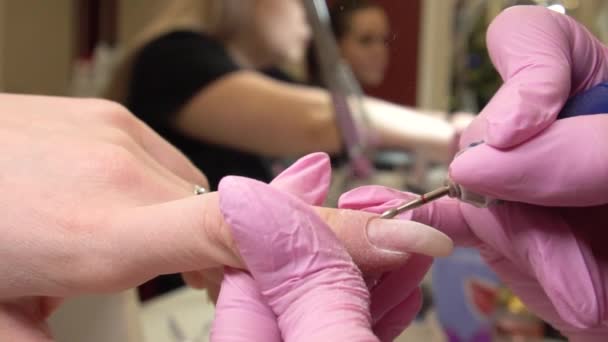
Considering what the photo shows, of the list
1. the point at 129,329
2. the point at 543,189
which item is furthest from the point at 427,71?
the point at 543,189

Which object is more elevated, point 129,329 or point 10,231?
point 10,231

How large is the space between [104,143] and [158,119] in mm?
485

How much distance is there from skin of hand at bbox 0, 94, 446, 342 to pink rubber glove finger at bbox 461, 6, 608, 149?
7 cm

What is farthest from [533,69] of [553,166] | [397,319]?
[397,319]

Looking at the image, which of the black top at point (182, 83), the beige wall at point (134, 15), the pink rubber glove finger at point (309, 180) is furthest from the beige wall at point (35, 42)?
the pink rubber glove finger at point (309, 180)

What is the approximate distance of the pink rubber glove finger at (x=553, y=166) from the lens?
0.28 metres

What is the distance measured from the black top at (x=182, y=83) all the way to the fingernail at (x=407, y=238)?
56 centimetres

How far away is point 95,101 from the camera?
1.56 ft

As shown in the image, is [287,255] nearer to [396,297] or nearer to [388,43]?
[396,297]

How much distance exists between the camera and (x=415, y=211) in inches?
13.9

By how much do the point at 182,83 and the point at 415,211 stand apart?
25.1 inches

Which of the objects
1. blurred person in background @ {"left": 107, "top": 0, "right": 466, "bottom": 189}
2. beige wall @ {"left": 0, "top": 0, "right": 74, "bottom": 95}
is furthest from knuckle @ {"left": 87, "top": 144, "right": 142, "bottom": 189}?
beige wall @ {"left": 0, "top": 0, "right": 74, "bottom": 95}

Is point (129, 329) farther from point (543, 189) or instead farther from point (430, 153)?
point (430, 153)

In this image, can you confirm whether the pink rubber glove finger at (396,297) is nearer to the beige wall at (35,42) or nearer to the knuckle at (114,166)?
the knuckle at (114,166)
